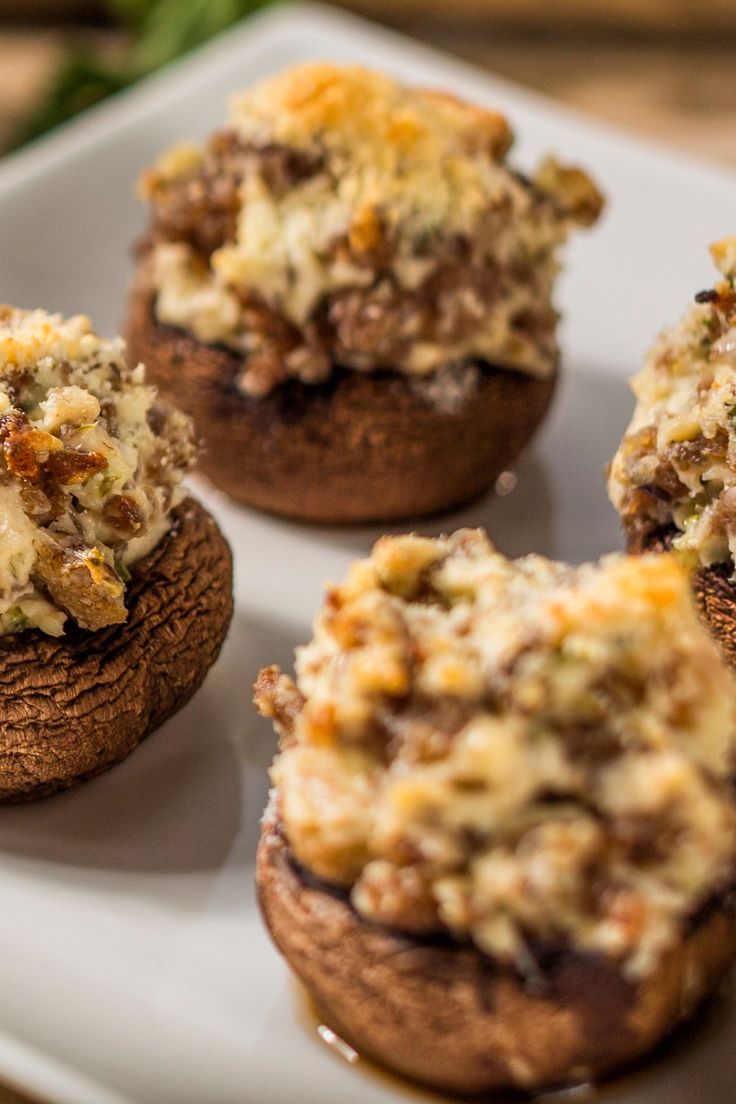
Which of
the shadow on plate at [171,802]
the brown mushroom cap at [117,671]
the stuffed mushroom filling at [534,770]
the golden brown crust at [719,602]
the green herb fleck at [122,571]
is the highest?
the stuffed mushroom filling at [534,770]

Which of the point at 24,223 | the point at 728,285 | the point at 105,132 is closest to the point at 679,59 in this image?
the point at 105,132

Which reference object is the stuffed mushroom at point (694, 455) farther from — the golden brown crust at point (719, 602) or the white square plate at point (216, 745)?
the white square plate at point (216, 745)

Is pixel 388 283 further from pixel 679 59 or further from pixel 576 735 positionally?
pixel 679 59

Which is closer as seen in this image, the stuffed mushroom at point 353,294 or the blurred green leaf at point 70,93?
the stuffed mushroom at point 353,294

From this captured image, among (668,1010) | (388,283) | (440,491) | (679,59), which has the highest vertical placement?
(388,283)

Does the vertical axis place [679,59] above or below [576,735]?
below

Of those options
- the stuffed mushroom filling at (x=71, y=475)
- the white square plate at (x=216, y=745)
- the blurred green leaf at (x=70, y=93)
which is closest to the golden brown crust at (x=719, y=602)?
the white square plate at (x=216, y=745)

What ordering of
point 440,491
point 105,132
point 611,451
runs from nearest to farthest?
point 440,491
point 611,451
point 105,132
